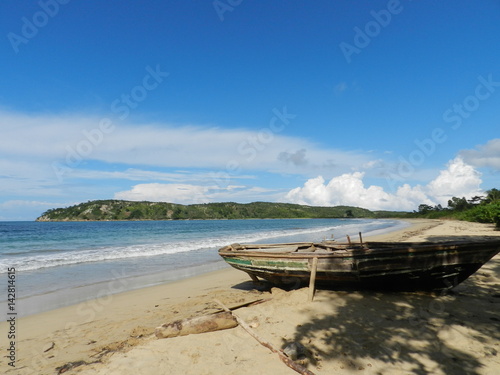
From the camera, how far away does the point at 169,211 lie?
131375mm

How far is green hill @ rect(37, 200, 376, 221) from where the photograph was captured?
12031cm

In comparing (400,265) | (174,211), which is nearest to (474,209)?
(400,265)

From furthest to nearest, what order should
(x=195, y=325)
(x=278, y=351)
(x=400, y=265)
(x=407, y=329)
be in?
1. (x=400, y=265)
2. (x=195, y=325)
3. (x=407, y=329)
4. (x=278, y=351)

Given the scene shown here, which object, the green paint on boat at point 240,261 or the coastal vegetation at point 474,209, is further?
the coastal vegetation at point 474,209

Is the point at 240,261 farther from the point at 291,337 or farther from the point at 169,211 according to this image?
the point at 169,211

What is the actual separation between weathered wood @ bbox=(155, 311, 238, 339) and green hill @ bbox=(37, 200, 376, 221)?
4966 inches

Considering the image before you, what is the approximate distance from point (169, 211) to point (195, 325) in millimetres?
130685

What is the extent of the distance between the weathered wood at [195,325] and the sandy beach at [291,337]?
0.38 feet

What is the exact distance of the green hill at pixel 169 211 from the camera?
12031cm

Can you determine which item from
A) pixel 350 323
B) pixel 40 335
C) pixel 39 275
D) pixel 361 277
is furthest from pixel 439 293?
pixel 39 275

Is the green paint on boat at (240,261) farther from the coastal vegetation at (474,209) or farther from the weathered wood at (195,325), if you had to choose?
the coastal vegetation at (474,209)

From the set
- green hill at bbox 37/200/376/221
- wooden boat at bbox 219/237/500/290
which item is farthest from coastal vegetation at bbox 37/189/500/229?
wooden boat at bbox 219/237/500/290

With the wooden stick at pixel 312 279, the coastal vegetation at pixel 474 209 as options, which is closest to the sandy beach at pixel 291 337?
the wooden stick at pixel 312 279

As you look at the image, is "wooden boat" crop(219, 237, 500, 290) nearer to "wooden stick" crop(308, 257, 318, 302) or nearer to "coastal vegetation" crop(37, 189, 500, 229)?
"wooden stick" crop(308, 257, 318, 302)
